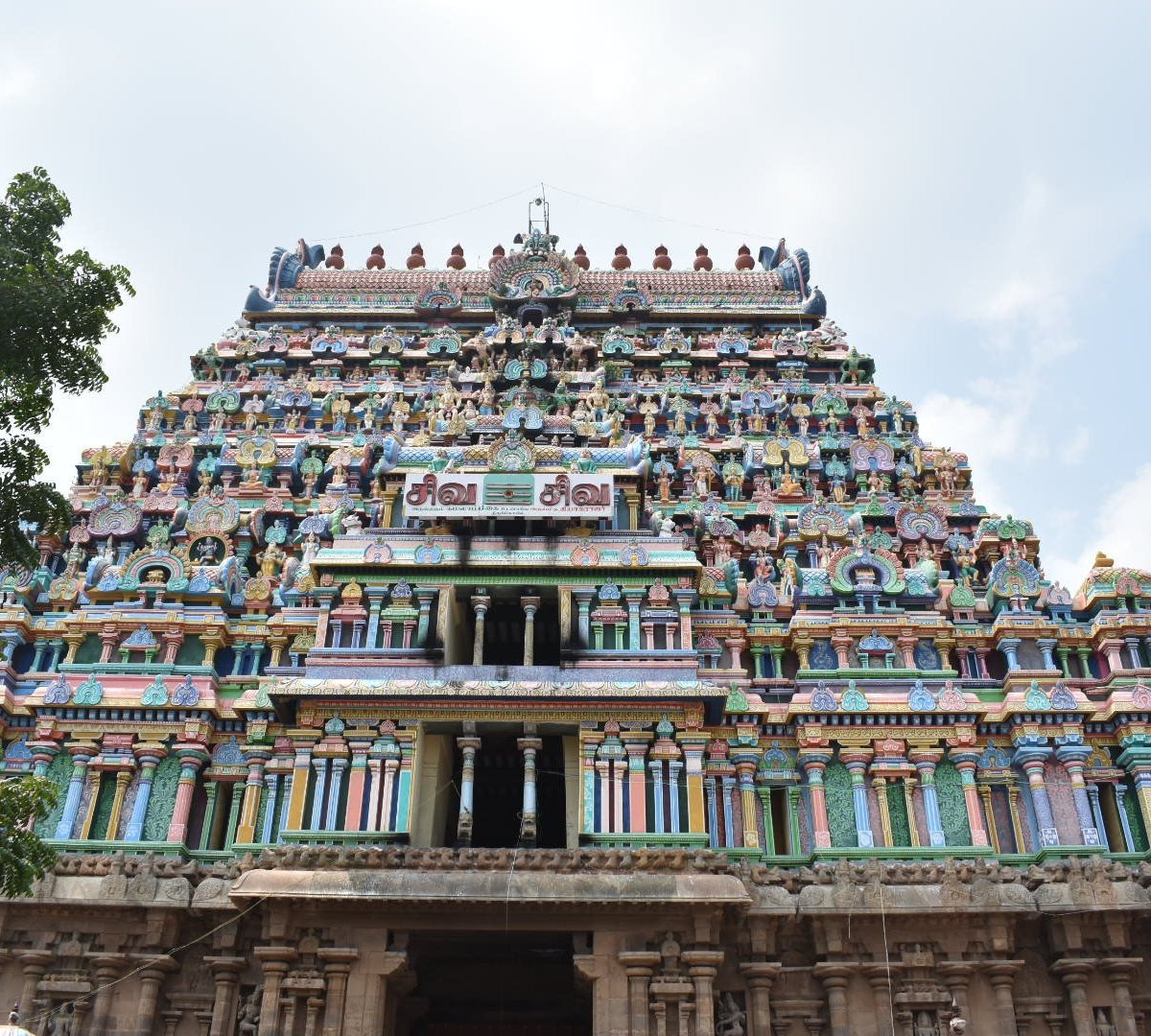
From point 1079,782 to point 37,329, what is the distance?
20.6 meters

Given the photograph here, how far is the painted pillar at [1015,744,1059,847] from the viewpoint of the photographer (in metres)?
23.0

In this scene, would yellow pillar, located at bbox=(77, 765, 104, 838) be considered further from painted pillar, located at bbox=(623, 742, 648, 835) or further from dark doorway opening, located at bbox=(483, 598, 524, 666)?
painted pillar, located at bbox=(623, 742, 648, 835)

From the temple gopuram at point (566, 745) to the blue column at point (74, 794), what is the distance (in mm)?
81

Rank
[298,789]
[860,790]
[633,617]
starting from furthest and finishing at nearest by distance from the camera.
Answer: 1. [633,617]
2. [860,790]
3. [298,789]

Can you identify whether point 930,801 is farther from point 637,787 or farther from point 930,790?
point 637,787

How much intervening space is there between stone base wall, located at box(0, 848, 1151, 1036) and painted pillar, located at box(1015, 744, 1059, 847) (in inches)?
56.2

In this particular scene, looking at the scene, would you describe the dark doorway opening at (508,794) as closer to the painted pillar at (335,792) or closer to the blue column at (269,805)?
the painted pillar at (335,792)

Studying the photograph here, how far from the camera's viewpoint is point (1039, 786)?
23.6 metres

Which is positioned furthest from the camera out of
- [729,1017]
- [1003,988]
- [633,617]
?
[633,617]

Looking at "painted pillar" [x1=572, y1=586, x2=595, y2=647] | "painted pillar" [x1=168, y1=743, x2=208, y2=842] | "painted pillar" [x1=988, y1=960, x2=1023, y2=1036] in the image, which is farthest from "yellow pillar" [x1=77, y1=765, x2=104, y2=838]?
"painted pillar" [x1=988, y1=960, x2=1023, y2=1036]

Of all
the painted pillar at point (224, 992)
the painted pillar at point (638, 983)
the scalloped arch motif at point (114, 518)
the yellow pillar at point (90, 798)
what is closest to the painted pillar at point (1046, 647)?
the painted pillar at point (638, 983)

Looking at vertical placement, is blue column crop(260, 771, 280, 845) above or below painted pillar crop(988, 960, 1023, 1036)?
above

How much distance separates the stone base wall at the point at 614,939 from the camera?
1952cm

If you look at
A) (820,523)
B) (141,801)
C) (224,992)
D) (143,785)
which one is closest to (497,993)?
(224,992)
